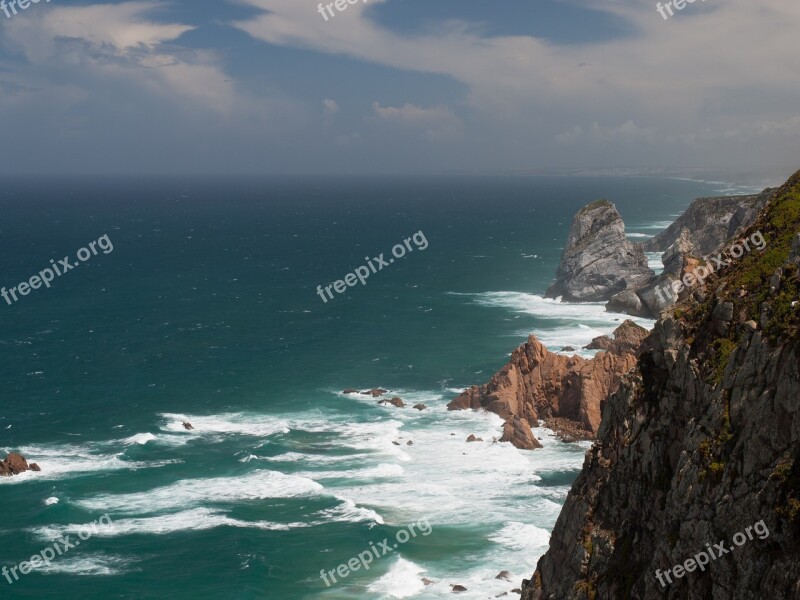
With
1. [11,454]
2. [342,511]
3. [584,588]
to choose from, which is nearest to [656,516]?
[584,588]

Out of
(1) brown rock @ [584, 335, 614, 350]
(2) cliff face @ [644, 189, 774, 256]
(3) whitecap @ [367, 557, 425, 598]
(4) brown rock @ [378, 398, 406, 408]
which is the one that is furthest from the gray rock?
(3) whitecap @ [367, 557, 425, 598]

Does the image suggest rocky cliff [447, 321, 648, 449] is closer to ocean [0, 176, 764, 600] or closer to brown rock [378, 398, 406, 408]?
ocean [0, 176, 764, 600]

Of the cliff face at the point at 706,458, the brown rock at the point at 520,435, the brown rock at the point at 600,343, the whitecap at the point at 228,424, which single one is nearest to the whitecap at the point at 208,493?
the whitecap at the point at 228,424

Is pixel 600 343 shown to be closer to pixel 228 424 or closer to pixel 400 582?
pixel 228 424

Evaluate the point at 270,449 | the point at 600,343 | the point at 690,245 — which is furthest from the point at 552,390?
the point at 690,245

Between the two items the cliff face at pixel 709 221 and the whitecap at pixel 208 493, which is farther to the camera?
the cliff face at pixel 709 221

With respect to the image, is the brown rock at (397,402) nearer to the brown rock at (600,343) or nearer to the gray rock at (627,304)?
the brown rock at (600,343)

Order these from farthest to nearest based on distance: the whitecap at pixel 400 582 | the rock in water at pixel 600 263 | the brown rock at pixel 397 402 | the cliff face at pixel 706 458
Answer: the rock in water at pixel 600 263 → the brown rock at pixel 397 402 → the whitecap at pixel 400 582 → the cliff face at pixel 706 458
